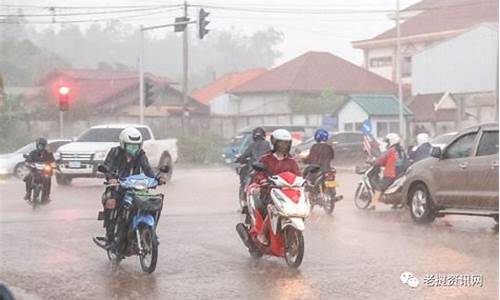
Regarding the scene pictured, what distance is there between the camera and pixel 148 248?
8273mm

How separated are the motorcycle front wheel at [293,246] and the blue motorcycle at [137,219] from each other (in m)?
1.33

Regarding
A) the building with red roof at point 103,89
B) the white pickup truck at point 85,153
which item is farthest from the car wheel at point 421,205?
the building with red roof at point 103,89

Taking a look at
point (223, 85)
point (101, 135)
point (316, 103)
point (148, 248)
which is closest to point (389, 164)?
point (148, 248)

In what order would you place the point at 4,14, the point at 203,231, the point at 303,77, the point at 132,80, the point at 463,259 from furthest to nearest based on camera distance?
1. the point at 303,77
2. the point at 132,80
3. the point at 4,14
4. the point at 203,231
5. the point at 463,259

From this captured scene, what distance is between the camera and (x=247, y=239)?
9133 mm

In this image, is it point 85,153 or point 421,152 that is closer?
point 421,152

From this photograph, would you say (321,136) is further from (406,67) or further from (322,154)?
(406,67)

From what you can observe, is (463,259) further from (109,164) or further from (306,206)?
(109,164)

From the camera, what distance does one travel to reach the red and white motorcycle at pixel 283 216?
8328 mm

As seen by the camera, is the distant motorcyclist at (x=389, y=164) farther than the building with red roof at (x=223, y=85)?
No

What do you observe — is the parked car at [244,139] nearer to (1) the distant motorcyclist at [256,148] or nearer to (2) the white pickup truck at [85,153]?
(2) the white pickup truck at [85,153]

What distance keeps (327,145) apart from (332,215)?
120 cm

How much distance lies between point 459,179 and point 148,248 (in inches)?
213

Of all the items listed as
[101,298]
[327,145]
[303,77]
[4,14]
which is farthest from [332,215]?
[303,77]
